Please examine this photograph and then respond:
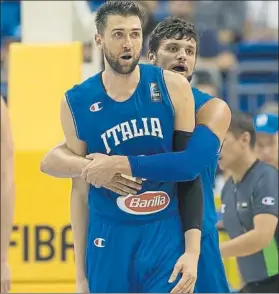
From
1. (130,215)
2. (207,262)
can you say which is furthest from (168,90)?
(207,262)

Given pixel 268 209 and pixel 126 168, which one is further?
pixel 268 209

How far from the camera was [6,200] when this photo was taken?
3.84 m

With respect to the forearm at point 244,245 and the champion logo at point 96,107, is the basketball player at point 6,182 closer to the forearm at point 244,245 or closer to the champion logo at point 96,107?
the champion logo at point 96,107

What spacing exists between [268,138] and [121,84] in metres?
2.73

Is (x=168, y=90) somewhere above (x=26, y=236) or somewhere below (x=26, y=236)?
above

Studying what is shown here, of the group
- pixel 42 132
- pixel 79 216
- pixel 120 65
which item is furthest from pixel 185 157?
pixel 42 132

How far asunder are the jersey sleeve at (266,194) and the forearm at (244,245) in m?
0.19

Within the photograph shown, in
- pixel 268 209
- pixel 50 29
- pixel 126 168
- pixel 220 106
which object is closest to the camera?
pixel 126 168

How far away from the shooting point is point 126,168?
3791 millimetres

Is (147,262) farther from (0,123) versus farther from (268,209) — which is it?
(268,209)

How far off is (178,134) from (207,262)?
649mm

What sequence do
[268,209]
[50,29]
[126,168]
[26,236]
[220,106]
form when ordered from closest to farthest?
[126,168], [220,106], [268,209], [26,236], [50,29]

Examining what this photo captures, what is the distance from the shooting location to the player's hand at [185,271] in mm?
3848

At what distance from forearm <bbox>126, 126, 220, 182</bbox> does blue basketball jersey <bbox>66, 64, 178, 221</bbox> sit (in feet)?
0.36
